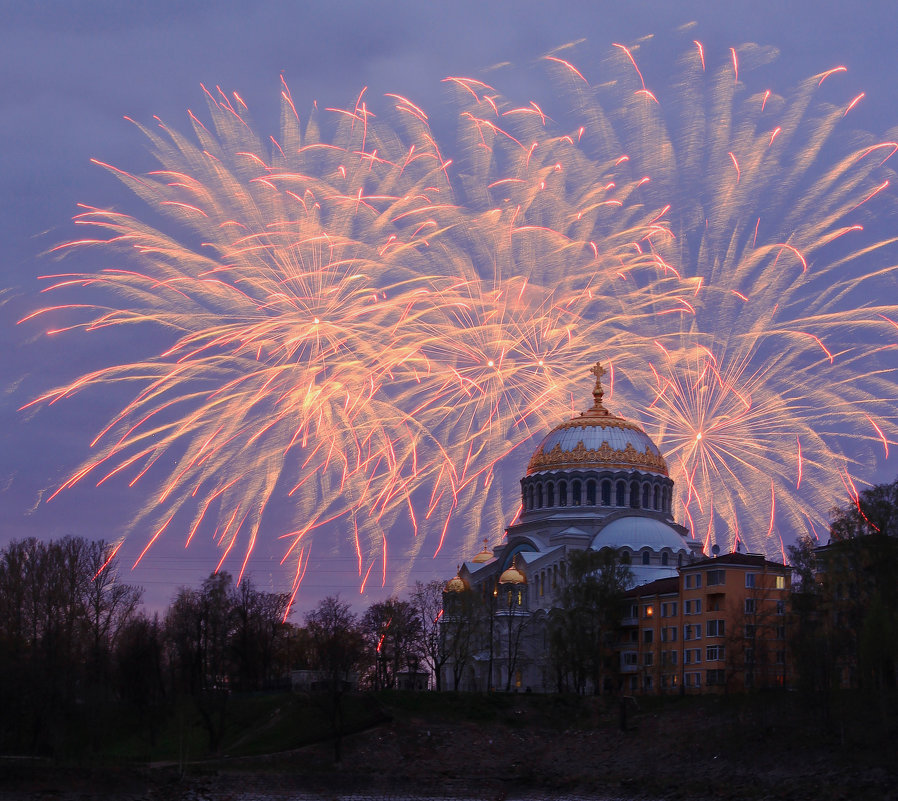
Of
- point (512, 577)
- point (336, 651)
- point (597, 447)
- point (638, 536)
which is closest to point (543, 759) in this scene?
point (336, 651)

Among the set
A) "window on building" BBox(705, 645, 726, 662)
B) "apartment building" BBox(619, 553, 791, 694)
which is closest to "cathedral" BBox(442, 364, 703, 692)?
"apartment building" BBox(619, 553, 791, 694)

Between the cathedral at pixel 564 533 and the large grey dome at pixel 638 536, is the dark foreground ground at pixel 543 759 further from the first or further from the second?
the large grey dome at pixel 638 536

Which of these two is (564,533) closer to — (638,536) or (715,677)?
(638,536)

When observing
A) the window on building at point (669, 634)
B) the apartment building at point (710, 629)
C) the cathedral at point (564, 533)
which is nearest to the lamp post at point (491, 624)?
the cathedral at point (564, 533)

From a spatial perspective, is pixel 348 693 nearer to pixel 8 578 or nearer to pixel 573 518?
pixel 8 578

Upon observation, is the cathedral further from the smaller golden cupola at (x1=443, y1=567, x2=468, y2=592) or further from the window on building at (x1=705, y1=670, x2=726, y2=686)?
the window on building at (x1=705, y1=670, x2=726, y2=686)

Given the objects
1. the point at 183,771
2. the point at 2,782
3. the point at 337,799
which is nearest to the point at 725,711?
the point at 337,799
